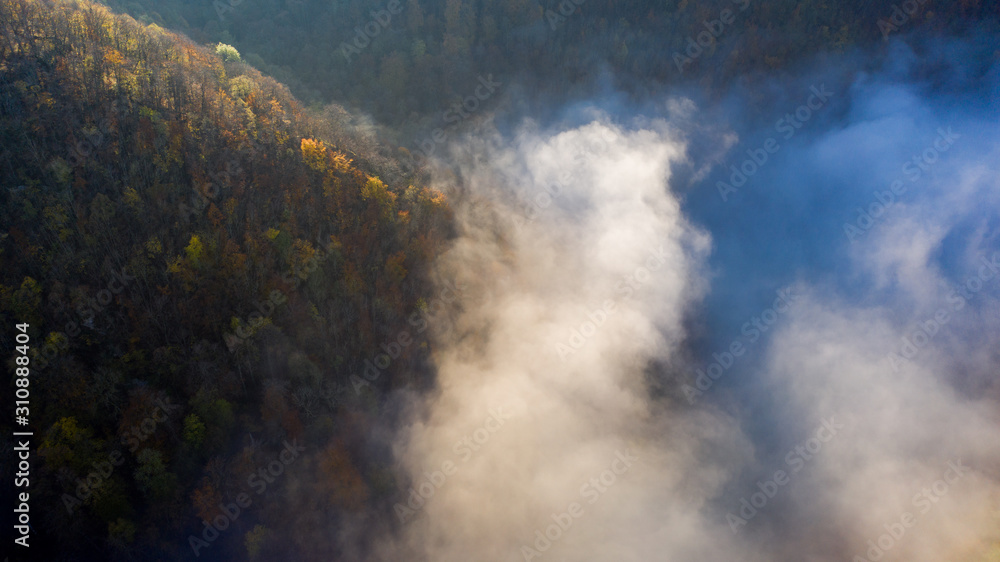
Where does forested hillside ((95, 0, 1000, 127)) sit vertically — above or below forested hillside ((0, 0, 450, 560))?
above

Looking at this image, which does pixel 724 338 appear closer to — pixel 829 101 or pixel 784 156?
pixel 784 156

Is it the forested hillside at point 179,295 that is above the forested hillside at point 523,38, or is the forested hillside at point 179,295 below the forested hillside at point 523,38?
below

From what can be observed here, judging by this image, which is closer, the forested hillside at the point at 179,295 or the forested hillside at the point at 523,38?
the forested hillside at the point at 179,295

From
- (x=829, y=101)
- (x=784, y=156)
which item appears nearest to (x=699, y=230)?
(x=784, y=156)

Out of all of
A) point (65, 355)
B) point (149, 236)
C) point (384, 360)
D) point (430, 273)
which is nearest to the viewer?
point (65, 355)
